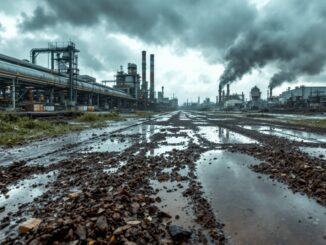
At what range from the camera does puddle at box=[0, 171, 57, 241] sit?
425cm

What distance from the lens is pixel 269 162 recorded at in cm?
855

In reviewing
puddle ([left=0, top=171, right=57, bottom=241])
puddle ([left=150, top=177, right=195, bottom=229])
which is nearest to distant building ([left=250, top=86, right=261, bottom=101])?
puddle ([left=150, top=177, right=195, bottom=229])

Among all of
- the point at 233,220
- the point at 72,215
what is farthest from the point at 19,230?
the point at 233,220

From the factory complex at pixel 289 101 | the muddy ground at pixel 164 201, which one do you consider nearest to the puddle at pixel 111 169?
the muddy ground at pixel 164 201

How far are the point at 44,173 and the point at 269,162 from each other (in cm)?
690

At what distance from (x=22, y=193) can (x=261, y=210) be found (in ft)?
15.6

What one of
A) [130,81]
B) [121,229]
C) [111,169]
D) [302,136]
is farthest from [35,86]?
[130,81]

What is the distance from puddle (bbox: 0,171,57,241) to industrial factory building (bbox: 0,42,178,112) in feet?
115

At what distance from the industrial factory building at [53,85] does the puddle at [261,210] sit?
3800cm

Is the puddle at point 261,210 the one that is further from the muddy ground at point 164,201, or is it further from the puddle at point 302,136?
the puddle at point 302,136

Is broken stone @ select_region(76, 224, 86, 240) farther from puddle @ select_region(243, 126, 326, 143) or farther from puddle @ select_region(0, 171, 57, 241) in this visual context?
puddle @ select_region(243, 126, 326, 143)

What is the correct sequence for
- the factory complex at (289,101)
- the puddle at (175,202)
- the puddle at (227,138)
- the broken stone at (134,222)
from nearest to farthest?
1. the broken stone at (134,222)
2. the puddle at (175,202)
3. the puddle at (227,138)
4. the factory complex at (289,101)

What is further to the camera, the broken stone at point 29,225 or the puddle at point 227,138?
the puddle at point 227,138

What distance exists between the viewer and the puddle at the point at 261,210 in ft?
12.0
